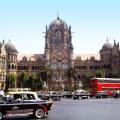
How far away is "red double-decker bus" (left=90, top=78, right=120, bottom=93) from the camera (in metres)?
82.9

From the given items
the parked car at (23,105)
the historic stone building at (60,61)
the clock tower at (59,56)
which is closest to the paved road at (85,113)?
the parked car at (23,105)

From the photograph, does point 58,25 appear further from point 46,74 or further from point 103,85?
point 103,85

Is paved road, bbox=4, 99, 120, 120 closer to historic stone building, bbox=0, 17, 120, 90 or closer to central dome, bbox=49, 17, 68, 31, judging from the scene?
historic stone building, bbox=0, 17, 120, 90

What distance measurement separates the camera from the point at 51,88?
151 m

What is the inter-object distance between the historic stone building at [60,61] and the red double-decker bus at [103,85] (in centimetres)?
6179

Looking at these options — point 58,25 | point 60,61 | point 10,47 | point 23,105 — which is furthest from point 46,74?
point 23,105

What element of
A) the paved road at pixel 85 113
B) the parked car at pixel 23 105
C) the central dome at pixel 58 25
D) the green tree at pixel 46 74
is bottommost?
the paved road at pixel 85 113

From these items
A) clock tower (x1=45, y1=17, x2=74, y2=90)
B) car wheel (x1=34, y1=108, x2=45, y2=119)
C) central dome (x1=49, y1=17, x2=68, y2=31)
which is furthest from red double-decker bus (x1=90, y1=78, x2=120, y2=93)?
central dome (x1=49, y1=17, x2=68, y2=31)

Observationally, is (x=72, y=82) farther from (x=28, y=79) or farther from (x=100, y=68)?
(x=28, y=79)

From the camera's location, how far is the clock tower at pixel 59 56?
516 feet

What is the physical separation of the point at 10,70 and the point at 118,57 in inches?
1575

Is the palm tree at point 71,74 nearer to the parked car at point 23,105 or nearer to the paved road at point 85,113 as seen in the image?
the paved road at point 85,113

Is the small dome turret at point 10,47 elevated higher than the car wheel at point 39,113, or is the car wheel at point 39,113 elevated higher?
the small dome turret at point 10,47

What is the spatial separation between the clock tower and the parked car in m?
127
